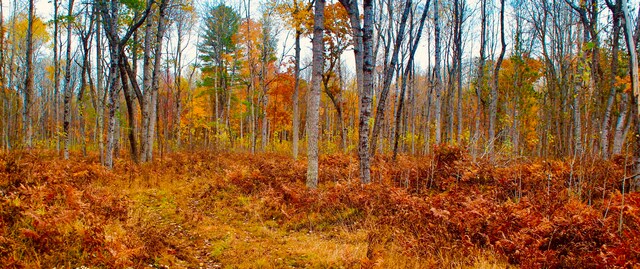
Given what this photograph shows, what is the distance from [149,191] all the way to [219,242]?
405 centimetres

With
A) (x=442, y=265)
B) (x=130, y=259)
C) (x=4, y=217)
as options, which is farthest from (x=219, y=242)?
(x=442, y=265)

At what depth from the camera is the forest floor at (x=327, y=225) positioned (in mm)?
4012

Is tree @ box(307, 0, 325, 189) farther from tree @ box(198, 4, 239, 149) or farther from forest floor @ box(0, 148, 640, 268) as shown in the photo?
tree @ box(198, 4, 239, 149)

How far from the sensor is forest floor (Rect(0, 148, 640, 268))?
401 cm

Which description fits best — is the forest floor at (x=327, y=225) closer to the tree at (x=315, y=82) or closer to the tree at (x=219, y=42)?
the tree at (x=315, y=82)

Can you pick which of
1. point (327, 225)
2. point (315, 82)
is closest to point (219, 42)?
point (315, 82)

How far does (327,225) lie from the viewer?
6328mm

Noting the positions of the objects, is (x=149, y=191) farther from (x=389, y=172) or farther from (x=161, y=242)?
(x=389, y=172)

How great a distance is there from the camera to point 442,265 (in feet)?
14.1

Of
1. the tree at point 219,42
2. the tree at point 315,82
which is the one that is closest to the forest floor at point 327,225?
the tree at point 315,82

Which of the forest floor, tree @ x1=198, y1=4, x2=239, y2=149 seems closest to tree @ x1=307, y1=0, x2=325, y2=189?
the forest floor

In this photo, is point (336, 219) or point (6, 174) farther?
point (336, 219)

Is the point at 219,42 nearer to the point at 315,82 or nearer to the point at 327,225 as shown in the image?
the point at 315,82

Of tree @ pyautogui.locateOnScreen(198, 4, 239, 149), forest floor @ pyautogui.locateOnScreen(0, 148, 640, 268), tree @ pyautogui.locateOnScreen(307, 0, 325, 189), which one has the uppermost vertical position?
tree @ pyautogui.locateOnScreen(198, 4, 239, 149)
